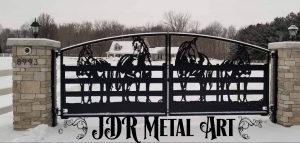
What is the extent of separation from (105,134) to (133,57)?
1673 mm

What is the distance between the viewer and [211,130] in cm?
649

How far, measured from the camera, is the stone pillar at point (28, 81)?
21.0 feet

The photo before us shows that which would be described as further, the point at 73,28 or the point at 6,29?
the point at 6,29

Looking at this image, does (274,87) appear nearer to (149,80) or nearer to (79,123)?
(149,80)

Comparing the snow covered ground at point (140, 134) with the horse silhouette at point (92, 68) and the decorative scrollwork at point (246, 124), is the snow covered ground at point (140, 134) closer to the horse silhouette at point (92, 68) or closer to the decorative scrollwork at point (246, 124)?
the decorative scrollwork at point (246, 124)

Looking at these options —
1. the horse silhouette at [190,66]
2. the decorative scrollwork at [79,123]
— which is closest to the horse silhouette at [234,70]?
the horse silhouette at [190,66]

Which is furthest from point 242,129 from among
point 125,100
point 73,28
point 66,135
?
point 73,28

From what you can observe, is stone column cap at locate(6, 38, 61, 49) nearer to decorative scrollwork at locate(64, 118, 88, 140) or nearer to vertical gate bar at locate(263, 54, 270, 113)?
decorative scrollwork at locate(64, 118, 88, 140)

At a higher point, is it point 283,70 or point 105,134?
point 283,70

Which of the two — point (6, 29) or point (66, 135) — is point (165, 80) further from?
point (6, 29)

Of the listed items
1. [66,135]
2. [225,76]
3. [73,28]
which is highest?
[73,28]

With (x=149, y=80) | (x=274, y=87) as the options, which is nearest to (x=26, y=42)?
(x=149, y=80)

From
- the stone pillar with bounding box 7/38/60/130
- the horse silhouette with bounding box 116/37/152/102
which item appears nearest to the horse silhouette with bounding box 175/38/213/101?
the horse silhouette with bounding box 116/37/152/102

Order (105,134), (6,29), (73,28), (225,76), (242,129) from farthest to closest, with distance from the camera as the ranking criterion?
1. (6,29)
2. (73,28)
3. (225,76)
4. (242,129)
5. (105,134)
